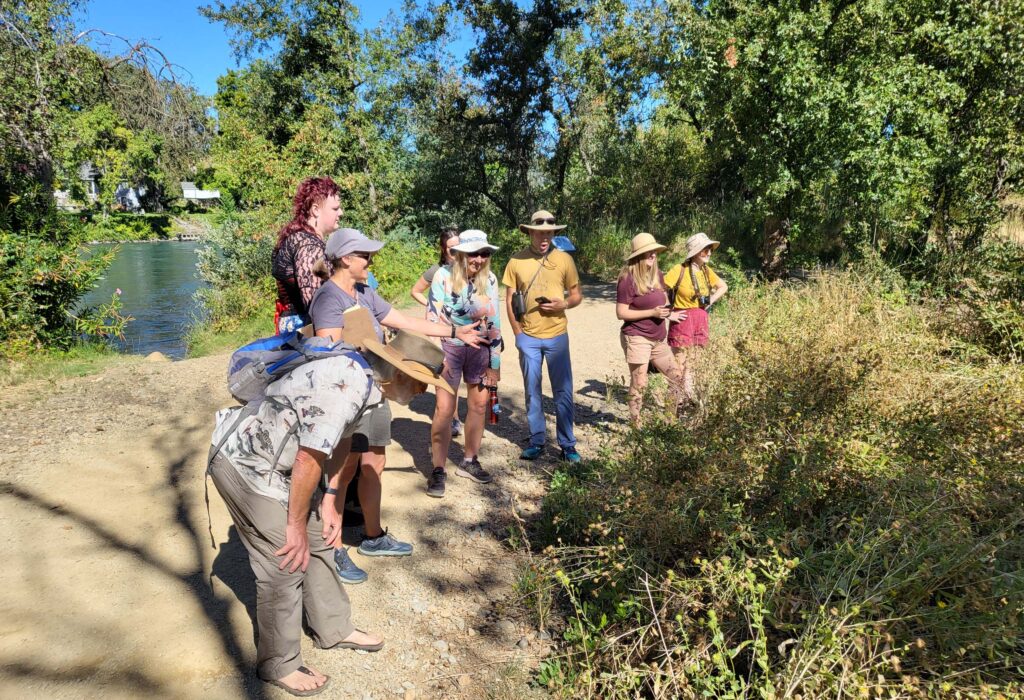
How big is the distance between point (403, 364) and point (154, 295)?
2024 cm

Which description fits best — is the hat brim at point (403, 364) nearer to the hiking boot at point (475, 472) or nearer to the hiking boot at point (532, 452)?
the hiking boot at point (475, 472)

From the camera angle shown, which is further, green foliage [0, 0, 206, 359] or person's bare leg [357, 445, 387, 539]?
green foliage [0, 0, 206, 359]

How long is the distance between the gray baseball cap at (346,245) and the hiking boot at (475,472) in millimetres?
2309

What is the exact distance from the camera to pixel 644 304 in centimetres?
505

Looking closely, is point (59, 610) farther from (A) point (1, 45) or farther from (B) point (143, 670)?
(A) point (1, 45)

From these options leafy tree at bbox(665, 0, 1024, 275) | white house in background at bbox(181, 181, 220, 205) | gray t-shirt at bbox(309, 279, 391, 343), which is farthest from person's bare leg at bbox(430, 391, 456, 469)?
white house in background at bbox(181, 181, 220, 205)

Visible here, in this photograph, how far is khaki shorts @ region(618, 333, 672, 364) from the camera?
5105mm

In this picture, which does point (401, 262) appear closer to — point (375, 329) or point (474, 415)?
point (474, 415)

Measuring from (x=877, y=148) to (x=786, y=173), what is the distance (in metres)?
1.28

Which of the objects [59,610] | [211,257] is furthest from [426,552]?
[211,257]

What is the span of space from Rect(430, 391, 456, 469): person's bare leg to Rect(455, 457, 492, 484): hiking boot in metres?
0.36

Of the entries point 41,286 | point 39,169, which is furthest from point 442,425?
point 39,169

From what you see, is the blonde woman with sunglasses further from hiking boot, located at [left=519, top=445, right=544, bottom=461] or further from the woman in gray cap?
hiking boot, located at [left=519, top=445, right=544, bottom=461]

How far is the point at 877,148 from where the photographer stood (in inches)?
361
